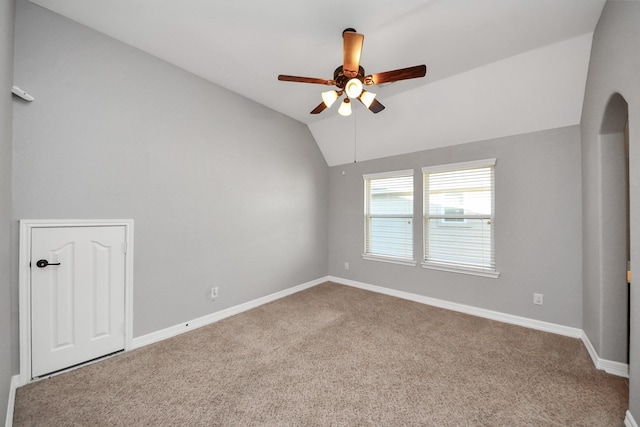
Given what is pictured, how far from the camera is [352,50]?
72.7 inches

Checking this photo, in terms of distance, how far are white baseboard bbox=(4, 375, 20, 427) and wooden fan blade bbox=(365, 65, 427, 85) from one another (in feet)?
10.9

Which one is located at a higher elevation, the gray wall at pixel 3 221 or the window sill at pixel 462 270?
the gray wall at pixel 3 221

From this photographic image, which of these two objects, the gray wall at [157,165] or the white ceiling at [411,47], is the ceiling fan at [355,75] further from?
the gray wall at [157,165]

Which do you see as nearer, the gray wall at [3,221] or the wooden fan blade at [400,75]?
the gray wall at [3,221]

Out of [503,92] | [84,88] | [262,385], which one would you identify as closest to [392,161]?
[503,92]

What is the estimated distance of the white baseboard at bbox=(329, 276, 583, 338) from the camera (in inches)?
106

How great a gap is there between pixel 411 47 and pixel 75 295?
148 inches

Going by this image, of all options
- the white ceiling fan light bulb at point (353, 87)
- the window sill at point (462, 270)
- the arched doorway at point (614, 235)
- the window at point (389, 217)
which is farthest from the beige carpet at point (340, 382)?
the white ceiling fan light bulb at point (353, 87)

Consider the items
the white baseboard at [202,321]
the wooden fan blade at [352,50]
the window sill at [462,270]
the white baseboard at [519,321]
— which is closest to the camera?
the wooden fan blade at [352,50]

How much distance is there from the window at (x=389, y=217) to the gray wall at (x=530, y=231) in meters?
0.22

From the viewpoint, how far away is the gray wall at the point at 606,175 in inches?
56.9

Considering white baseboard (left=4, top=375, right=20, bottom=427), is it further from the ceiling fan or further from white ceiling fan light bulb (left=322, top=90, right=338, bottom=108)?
white ceiling fan light bulb (left=322, top=90, right=338, bottom=108)

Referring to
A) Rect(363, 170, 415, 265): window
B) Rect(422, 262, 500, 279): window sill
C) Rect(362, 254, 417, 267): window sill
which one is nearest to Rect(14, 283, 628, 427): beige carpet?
Rect(422, 262, 500, 279): window sill

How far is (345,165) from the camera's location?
463 centimetres
